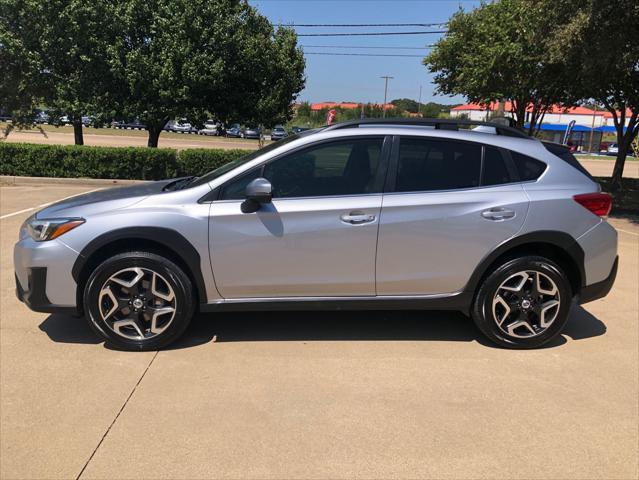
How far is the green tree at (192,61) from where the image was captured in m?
14.4

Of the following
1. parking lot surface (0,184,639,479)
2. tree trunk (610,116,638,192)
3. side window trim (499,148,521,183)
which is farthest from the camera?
tree trunk (610,116,638,192)

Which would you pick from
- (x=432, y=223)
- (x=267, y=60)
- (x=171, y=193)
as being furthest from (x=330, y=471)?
(x=267, y=60)

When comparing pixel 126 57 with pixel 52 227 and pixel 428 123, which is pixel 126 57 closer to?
pixel 52 227

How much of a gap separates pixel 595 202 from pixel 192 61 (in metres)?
12.5

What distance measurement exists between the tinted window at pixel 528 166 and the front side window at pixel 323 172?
3.54 feet

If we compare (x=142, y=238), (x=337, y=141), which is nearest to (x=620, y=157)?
(x=337, y=141)

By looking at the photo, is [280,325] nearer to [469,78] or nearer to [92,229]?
[92,229]

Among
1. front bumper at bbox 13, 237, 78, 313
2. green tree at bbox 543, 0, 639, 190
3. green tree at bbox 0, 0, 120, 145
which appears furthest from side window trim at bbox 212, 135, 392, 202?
green tree at bbox 0, 0, 120, 145

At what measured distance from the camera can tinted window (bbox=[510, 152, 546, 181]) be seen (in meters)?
4.20

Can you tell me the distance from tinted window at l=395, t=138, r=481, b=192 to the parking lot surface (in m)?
1.27

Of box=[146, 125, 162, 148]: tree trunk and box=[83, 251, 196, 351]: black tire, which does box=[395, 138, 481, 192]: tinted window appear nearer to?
box=[83, 251, 196, 351]: black tire

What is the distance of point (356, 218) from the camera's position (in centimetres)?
395

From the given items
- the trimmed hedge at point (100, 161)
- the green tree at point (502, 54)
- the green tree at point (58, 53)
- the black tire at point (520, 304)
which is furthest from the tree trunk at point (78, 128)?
the black tire at point (520, 304)

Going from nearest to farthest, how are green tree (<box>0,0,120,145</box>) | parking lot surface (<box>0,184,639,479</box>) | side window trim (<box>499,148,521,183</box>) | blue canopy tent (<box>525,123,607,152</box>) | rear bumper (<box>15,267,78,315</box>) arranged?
parking lot surface (<box>0,184,639,479</box>), rear bumper (<box>15,267,78,315</box>), side window trim (<box>499,148,521,183</box>), green tree (<box>0,0,120,145</box>), blue canopy tent (<box>525,123,607,152</box>)
